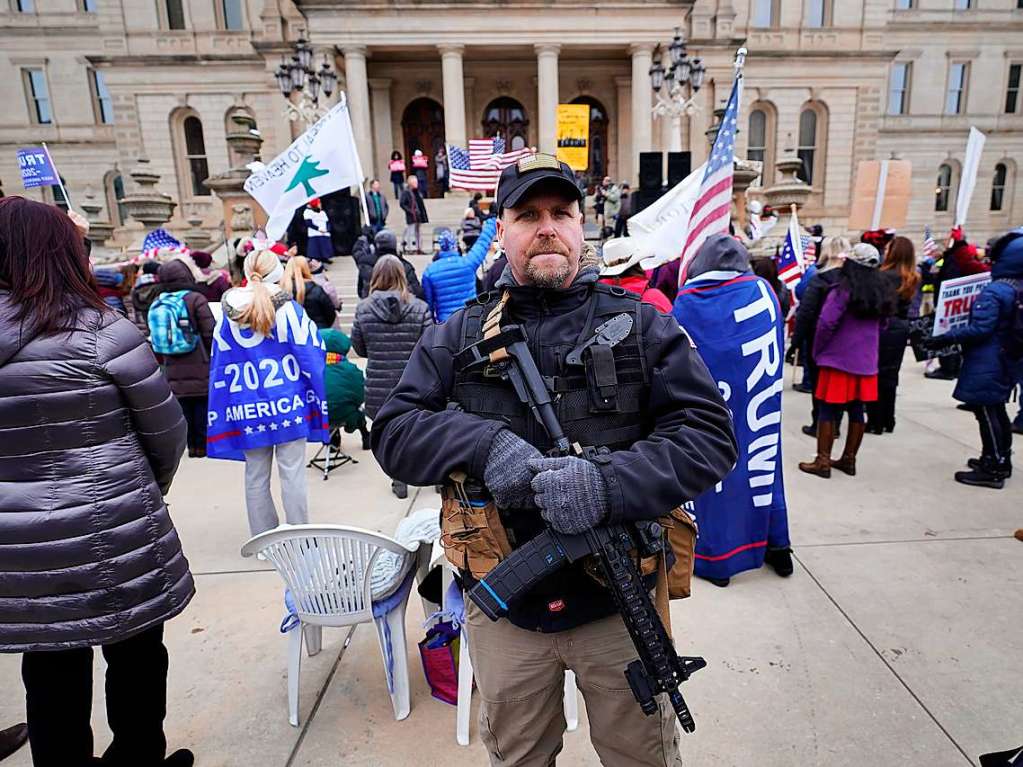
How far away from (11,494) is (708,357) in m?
3.29

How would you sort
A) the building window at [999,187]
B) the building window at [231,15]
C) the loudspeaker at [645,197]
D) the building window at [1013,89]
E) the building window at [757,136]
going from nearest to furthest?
the loudspeaker at [645,197] < the building window at [231,15] < the building window at [757,136] < the building window at [1013,89] < the building window at [999,187]

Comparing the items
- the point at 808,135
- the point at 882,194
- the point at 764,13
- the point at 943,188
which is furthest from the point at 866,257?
the point at 943,188

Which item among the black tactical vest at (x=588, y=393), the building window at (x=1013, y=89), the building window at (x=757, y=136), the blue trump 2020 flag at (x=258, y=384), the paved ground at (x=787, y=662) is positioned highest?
the building window at (x=1013, y=89)

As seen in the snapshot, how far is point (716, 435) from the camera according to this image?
5.74 feet

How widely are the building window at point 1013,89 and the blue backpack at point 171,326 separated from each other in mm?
39161

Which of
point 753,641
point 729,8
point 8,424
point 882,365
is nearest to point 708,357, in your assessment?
point 753,641

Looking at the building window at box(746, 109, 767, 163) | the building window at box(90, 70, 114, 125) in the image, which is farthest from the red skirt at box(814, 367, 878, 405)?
the building window at box(90, 70, 114, 125)

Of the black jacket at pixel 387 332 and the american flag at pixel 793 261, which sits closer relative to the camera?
the black jacket at pixel 387 332

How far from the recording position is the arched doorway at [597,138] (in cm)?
2559

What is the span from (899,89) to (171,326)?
35231 millimetres

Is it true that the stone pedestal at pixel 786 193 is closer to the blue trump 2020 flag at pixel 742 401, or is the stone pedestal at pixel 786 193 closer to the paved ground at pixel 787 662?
the paved ground at pixel 787 662

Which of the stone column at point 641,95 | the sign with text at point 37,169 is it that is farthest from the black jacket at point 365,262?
the stone column at point 641,95

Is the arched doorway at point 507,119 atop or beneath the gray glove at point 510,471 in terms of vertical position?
atop

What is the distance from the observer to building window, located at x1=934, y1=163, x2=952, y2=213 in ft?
101
